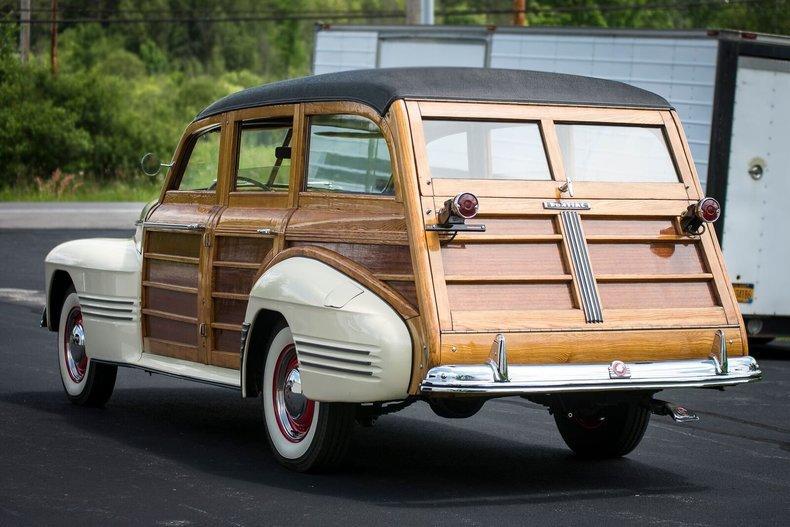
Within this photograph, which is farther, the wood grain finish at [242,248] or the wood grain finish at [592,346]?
the wood grain finish at [242,248]

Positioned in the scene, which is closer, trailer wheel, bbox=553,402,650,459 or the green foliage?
trailer wheel, bbox=553,402,650,459

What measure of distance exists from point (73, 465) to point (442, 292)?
7.41 feet

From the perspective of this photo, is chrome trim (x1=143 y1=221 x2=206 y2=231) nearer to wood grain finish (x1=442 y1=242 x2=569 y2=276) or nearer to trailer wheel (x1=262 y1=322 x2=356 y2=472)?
trailer wheel (x1=262 y1=322 x2=356 y2=472)

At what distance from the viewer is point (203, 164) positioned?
9.23m

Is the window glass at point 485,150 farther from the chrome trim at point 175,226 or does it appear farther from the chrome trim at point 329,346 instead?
the chrome trim at point 175,226

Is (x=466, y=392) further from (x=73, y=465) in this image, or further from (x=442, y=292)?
(x=73, y=465)

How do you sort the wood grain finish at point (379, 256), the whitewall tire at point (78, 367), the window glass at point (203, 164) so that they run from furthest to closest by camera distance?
A: the whitewall tire at point (78, 367)
the window glass at point (203, 164)
the wood grain finish at point (379, 256)

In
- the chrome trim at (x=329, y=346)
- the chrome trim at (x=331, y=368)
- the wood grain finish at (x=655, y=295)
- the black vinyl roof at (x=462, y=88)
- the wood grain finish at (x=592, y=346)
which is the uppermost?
the black vinyl roof at (x=462, y=88)

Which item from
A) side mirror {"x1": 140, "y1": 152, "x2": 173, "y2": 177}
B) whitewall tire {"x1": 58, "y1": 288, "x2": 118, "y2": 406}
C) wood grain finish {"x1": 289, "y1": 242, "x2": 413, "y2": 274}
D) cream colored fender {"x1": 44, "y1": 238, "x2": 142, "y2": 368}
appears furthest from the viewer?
whitewall tire {"x1": 58, "y1": 288, "x2": 118, "y2": 406}

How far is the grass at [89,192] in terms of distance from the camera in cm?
4119

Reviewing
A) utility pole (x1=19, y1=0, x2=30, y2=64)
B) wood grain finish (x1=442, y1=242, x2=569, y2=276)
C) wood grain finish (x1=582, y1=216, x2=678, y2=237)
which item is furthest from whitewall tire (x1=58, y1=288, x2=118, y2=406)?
utility pole (x1=19, y1=0, x2=30, y2=64)

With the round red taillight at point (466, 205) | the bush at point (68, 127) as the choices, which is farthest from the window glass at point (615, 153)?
the bush at point (68, 127)

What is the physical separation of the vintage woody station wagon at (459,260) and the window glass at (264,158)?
0.02m

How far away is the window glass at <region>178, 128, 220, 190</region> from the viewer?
356 inches
